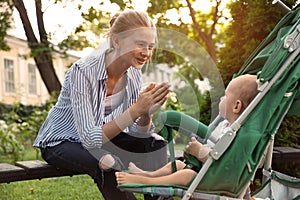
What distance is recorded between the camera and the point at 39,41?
9766 millimetres

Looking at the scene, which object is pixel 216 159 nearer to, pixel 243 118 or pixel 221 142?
pixel 221 142

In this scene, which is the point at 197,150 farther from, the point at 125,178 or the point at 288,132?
the point at 288,132

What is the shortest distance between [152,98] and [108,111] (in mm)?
561

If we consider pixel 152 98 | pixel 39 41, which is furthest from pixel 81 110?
pixel 39 41

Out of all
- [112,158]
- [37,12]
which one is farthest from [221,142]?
[37,12]

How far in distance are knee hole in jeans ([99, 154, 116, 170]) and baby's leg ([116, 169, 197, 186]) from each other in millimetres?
265

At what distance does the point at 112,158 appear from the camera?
254 centimetres

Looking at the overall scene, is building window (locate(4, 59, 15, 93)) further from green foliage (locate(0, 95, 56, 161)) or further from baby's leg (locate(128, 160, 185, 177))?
baby's leg (locate(128, 160, 185, 177))

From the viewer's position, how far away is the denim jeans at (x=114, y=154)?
8.45ft

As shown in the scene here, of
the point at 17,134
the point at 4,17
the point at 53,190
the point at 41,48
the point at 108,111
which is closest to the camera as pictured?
the point at 108,111

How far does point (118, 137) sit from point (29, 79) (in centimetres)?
2080

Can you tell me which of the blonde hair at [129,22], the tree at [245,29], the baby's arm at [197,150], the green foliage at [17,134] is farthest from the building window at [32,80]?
the baby's arm at [197,150]

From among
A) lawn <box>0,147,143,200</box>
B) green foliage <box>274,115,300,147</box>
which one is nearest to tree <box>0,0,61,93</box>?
lawn <box>0,147,143,200</box>

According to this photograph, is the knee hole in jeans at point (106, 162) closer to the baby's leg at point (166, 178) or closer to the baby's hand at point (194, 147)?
the baby's leg at point (166, 178)
